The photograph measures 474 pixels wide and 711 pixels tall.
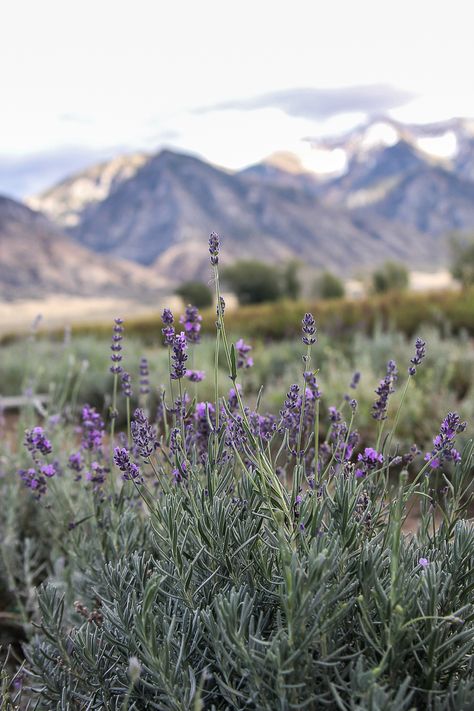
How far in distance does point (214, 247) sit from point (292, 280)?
60.3 metres

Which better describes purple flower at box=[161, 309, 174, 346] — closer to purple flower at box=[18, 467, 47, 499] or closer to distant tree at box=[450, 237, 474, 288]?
purple flower at box=[18, 467, 47, 499]

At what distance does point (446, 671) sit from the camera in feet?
4.35

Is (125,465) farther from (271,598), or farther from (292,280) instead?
(292,280)

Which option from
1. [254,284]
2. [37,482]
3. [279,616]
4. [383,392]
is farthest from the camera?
[254,284]

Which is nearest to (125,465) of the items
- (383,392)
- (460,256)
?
(383,392)

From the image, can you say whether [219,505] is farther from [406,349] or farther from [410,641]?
[406,349]

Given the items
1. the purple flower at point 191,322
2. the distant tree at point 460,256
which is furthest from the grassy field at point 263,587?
the distant tree at point 460,256

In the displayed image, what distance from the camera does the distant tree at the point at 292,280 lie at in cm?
5936

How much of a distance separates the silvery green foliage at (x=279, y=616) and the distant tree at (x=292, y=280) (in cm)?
5683

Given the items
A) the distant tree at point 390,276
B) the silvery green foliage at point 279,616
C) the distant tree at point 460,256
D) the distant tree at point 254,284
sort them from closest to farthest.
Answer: the silvery green foliage at point 279,616, the distant tree at point 460,256, the distant tree at point 254,284, the distant tree at point 390,276

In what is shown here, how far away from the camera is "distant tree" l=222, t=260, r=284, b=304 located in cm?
4841

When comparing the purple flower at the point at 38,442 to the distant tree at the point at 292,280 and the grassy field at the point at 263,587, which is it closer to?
the grassy field at the point at 263,587

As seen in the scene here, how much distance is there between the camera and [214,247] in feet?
4.65

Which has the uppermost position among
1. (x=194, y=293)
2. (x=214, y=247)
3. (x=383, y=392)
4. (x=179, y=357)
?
(x=214, y=247)
